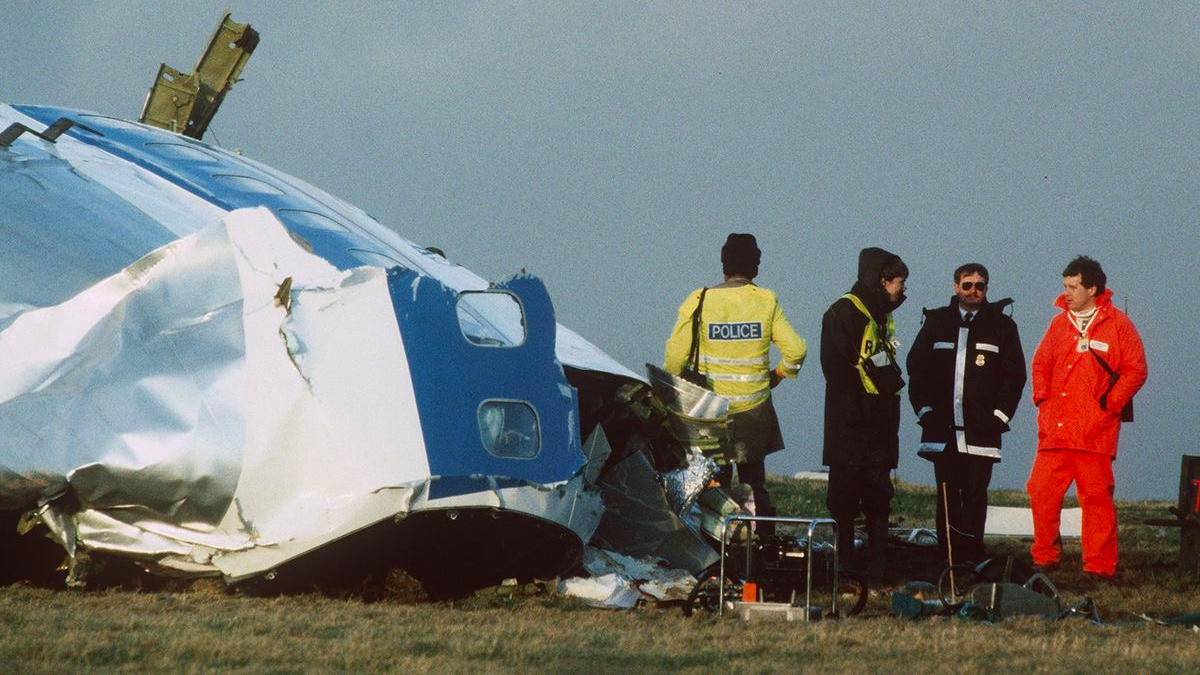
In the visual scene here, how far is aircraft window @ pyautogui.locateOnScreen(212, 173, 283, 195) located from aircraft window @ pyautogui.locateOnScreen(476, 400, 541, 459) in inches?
107

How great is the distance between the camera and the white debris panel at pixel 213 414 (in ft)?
22.5

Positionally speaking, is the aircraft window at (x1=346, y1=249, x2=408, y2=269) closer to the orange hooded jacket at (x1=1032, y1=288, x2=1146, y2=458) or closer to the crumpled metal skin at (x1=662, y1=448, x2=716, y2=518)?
the crumpled metal skin at (x1=662, y1=448, x2=716, y2=518)

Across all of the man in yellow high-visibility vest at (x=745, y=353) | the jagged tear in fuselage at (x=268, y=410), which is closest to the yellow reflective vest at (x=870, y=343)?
the man in yellow high-visibility vest at (x=745, y=353)

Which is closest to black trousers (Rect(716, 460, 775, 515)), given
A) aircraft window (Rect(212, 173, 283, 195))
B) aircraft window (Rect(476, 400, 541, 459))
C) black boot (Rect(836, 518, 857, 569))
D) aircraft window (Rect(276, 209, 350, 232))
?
black boot (Rect(836, 518, 857, 569))

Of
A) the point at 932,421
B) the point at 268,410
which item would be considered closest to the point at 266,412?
the point at 268,410

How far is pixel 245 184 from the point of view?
9.15 m

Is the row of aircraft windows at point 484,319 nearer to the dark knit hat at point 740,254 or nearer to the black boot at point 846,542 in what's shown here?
the dark knit hat at point 740,254

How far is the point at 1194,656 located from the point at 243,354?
4323mm

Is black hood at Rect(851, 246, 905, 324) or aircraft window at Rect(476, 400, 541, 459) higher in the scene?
black hood at Rect(851, 246, 905, 324)

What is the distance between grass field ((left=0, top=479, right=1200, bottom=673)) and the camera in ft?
18.2

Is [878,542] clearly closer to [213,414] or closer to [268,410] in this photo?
[268,410]

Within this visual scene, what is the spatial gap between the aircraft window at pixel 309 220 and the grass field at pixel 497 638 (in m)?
2.14

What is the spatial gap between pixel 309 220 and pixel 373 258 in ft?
1.74

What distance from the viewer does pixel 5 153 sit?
8.59m
